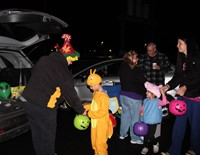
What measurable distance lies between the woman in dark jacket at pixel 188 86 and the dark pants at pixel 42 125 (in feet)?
6.29

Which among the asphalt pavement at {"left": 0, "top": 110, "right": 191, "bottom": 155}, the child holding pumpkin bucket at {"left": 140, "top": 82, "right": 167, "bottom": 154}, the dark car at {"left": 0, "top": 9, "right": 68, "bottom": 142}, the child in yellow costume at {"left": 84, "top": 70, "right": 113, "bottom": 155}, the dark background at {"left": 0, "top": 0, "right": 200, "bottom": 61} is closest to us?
the child in yellow costume at {"left": 84, "top": 70, "right": 113, "bottom": 155}

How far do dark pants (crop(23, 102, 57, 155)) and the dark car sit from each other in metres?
0.61

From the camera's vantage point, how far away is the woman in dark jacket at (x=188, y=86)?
3.95 metres

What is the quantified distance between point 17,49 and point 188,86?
11.7 ft

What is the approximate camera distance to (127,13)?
80.8 ft

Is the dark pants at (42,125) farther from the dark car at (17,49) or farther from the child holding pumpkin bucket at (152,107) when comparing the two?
the child holding pumpkin bucket at (152,107)

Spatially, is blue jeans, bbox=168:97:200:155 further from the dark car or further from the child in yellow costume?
the dark car

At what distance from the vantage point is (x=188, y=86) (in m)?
4.00

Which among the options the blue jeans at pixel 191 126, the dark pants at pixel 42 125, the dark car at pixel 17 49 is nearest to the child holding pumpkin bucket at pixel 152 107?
the blue jeans at pixel 191 126

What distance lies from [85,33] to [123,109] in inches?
1657

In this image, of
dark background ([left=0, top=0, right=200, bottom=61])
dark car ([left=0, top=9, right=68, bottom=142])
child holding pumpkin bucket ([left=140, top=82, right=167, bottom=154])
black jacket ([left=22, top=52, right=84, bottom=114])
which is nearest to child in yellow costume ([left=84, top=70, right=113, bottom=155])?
black jacket ([left=22, top=52, right=84, bottom=114])

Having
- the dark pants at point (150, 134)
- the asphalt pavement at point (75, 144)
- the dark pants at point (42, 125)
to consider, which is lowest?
the asphalt pavement at point (75, 144)

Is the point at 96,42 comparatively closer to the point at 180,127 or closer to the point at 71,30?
the point at 71,30

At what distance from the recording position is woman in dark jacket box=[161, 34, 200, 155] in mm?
3949
